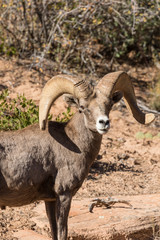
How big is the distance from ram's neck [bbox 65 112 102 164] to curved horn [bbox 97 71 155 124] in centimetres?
60

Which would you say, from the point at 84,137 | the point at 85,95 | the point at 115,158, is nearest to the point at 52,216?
the point at 84,137

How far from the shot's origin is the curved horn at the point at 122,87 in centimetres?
584

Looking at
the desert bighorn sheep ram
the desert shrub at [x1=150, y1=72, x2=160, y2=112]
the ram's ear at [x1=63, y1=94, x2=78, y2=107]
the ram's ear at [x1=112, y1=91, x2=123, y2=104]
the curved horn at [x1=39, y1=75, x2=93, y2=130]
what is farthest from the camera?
the desert shrub at [x1=150, y1=72, x2=160, y2=112]

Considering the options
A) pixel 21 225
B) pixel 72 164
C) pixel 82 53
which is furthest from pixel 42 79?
pixel 72 164

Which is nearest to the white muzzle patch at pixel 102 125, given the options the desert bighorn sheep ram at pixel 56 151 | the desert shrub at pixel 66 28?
the desert bighorn sheep ram at pixel 56 151

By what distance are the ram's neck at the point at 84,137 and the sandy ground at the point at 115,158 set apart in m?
1.89

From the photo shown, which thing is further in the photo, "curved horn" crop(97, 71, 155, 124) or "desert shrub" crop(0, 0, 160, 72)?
"desert shrub" crop(0, 0, 160, 72)

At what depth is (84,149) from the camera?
5.83 m

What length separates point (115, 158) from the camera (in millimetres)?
10828

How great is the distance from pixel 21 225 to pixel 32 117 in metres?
2.72

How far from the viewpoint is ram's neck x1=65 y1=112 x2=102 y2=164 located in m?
5.86

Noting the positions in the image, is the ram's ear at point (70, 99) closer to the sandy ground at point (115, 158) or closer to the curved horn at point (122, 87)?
the curved horn at point (122, 87)

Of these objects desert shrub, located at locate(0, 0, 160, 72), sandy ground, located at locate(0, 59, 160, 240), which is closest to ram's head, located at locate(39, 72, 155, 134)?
sandy ground, located at locate(0, 59, 160, 240)

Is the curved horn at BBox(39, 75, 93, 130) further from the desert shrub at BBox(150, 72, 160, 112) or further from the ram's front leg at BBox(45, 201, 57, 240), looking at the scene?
the desert shrub at BBox(150, 72, 160, 112)
